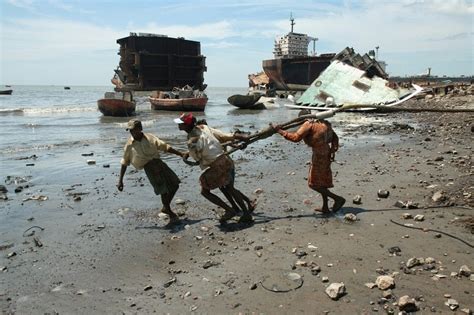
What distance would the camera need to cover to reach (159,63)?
1773 inches

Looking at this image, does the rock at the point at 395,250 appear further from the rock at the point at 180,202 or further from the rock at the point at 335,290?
the rock at the point at 180,202

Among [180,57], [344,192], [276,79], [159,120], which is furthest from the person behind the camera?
[276,79]

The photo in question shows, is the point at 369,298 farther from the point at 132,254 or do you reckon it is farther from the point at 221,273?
the point at 132,254

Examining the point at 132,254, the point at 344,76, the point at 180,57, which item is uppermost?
the point at 180,57

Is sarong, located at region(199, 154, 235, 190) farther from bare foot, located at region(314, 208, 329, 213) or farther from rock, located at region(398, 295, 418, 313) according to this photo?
rock, located at region(398, 295, 418, 313)

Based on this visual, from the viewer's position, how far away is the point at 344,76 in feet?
64.9

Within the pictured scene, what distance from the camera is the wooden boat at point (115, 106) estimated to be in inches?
987

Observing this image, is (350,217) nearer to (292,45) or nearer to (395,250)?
(395,250)

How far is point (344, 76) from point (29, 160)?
1451 centimetres

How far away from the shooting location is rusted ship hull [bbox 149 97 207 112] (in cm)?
2825

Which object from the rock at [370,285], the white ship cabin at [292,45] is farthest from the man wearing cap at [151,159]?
the white ship cabin at [292,45]

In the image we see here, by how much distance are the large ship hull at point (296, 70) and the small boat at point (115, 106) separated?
23.2m

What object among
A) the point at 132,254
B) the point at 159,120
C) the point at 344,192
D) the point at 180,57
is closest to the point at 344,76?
the point at 159,120

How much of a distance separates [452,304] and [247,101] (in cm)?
2863
